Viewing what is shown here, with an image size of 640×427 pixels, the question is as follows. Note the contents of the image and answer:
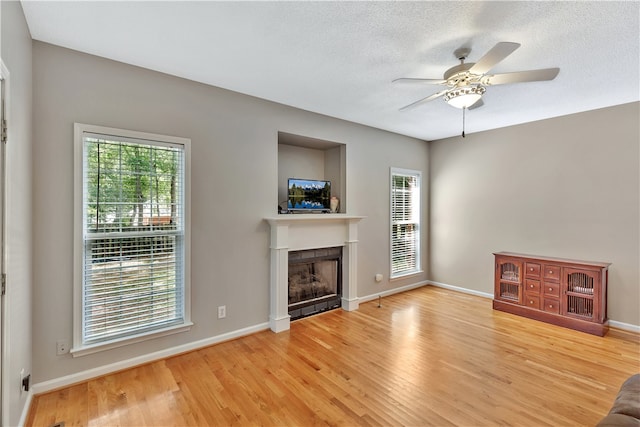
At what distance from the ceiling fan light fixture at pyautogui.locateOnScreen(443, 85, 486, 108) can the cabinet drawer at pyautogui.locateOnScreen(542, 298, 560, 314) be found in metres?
2.85

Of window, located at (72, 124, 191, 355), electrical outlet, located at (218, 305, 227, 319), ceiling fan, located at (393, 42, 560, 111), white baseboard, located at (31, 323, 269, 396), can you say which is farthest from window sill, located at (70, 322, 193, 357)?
ceiling fan, located at (393, 42, 560, 111)

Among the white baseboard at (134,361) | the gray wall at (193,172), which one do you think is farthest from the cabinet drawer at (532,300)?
the white baseboard at (134,361)

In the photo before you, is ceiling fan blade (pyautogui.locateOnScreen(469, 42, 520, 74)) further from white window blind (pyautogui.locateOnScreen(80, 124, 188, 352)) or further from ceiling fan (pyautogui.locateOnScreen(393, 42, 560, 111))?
white window blind (pyautogui.locateOnScreen(80, 124, 188, 352))

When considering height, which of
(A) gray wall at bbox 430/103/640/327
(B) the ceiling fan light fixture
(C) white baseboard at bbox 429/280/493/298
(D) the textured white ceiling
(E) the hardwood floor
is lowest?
(E) the hardwood floor

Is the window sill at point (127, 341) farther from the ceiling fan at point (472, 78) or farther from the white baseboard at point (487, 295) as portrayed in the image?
the white baseboard at point (487, 295)

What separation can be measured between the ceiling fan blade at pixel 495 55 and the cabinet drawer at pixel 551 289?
3.03 meters

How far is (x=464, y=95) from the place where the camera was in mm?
2369

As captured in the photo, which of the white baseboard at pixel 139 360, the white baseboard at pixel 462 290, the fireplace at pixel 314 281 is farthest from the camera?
the white baseboard at pixel 462 290

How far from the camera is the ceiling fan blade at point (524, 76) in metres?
2.05

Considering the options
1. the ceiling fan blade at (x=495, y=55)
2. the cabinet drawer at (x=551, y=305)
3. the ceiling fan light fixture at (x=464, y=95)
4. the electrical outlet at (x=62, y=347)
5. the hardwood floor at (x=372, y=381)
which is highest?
the ceiling fan blade at (x=495, y=55)

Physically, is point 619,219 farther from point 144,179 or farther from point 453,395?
point 144,179

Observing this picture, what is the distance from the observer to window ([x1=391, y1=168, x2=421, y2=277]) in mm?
5090

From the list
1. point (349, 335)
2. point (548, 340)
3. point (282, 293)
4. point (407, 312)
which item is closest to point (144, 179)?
point (282, 293)

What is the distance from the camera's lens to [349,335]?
3381 millimetres
